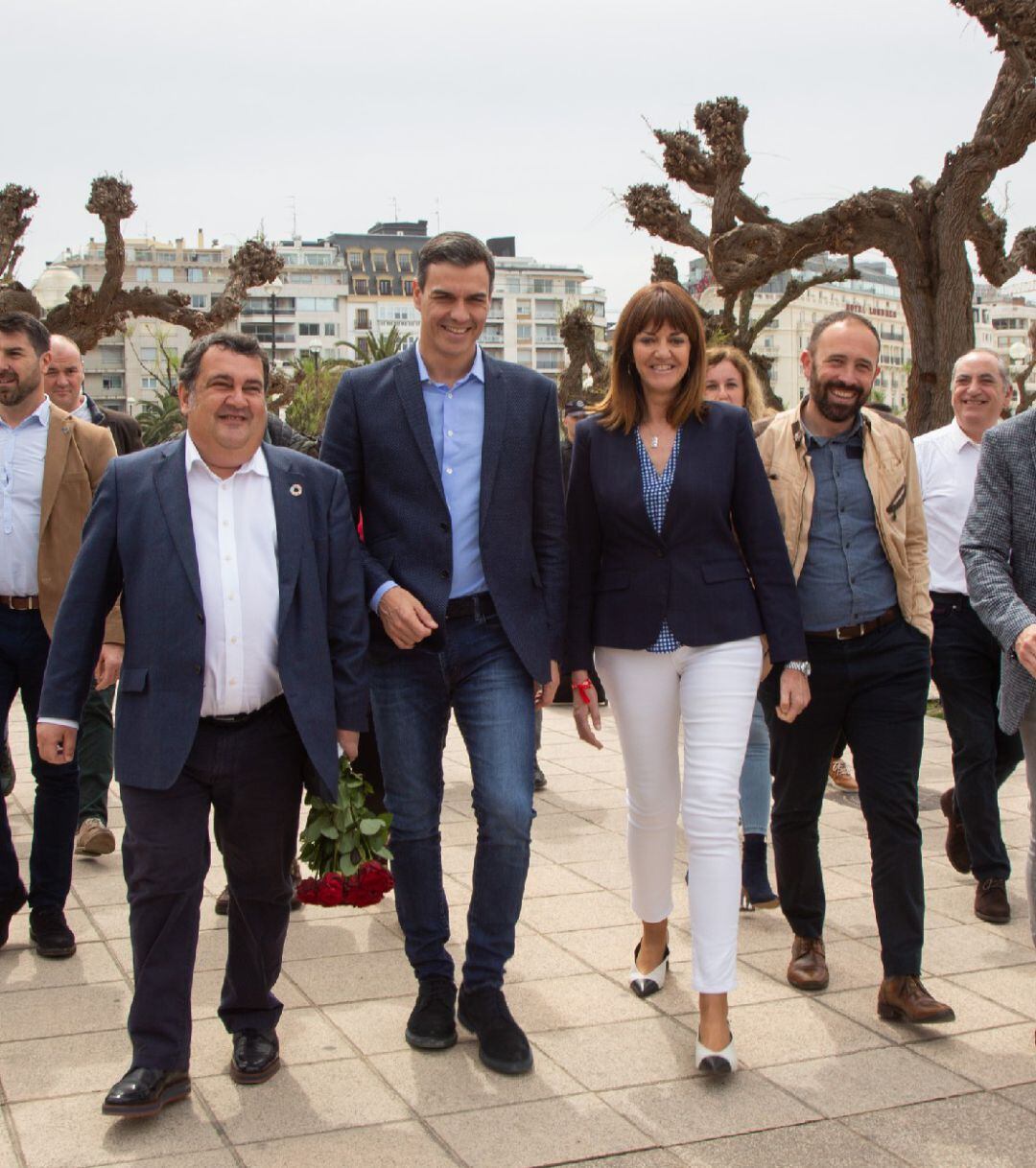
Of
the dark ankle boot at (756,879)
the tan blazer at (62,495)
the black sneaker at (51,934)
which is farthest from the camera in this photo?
the dark ankle boot at (756,879)

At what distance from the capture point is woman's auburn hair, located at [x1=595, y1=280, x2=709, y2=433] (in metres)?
4.61

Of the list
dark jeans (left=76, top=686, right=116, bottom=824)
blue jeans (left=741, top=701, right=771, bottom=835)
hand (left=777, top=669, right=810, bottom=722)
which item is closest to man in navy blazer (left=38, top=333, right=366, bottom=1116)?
hand (left=777, top=669, right=810, bottom=722)

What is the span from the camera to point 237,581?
4102 millimetres

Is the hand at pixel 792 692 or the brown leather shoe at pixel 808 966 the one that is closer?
the hand at pixel 792 692

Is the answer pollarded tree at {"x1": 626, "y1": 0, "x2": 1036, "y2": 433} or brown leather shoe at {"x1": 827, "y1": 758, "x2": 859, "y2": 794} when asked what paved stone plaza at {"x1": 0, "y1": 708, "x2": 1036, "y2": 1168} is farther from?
pollarded tree at {"x1": 626, "y1": 0, "x2": 1036, "y2": 433}

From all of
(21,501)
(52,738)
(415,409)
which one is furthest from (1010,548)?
(21,501)

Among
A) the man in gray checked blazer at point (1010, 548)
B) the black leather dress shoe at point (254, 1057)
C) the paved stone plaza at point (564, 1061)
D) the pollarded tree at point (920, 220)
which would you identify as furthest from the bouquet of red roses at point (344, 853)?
the pollarded tree at point (920, 220)

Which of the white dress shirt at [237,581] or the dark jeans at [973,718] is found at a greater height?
the white dress shirt at [237,581]

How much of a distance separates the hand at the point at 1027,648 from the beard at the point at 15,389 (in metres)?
3.43

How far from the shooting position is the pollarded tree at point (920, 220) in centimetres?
1332

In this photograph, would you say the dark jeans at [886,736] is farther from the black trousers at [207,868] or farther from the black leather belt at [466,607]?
the black trousers at [207,868]

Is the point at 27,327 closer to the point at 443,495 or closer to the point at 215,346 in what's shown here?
the point at 215,346

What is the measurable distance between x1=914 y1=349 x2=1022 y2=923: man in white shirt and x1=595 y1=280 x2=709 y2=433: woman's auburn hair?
199 centimetres

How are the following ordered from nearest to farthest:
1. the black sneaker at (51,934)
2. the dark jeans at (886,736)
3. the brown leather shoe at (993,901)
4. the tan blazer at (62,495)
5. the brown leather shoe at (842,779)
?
the dark jeans at (886,736) → the black sneaker at (51,934) → the tan blazer at (62,495) → the brown leather shoe at (993,901) → the brown leather shoe at (842,779)
